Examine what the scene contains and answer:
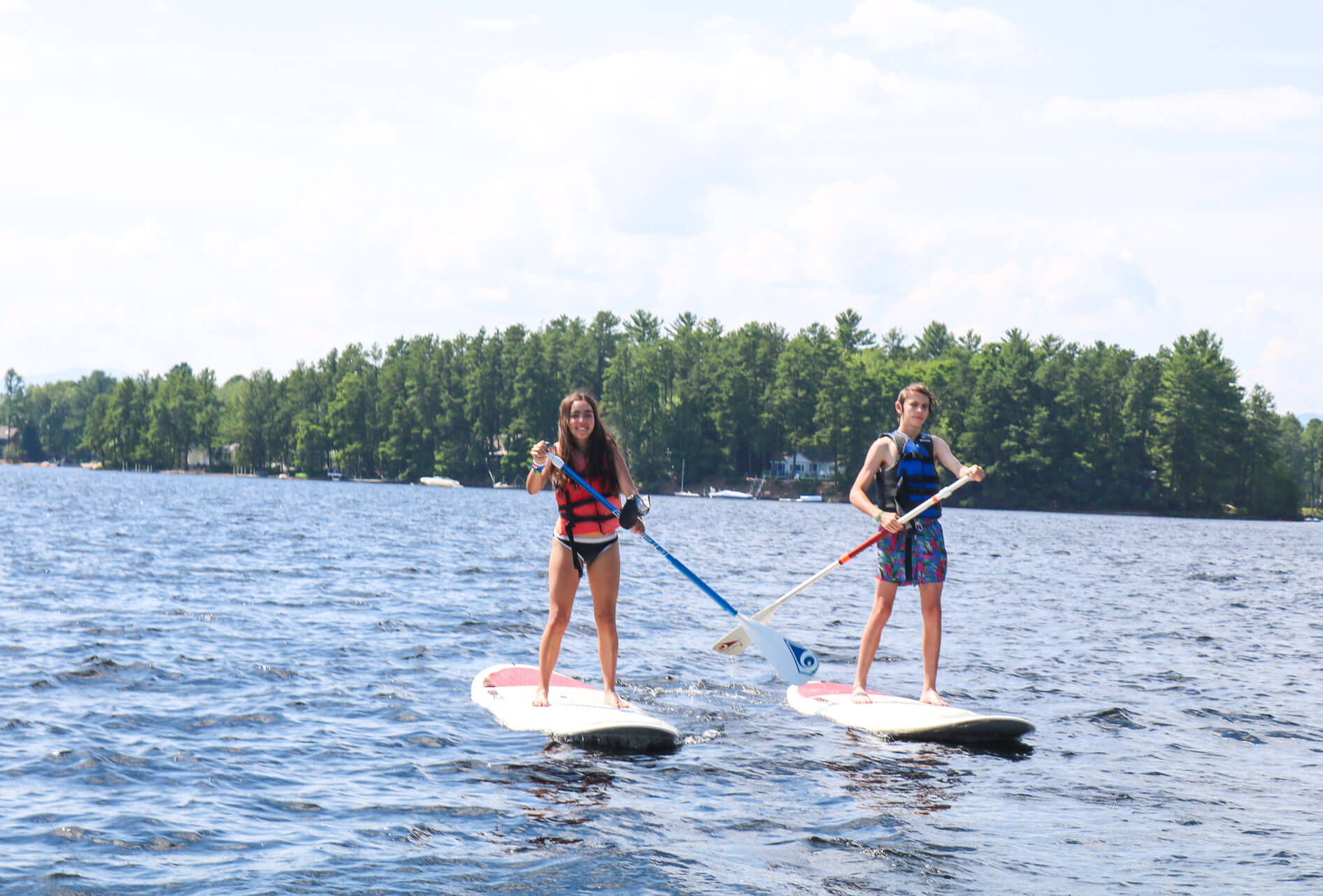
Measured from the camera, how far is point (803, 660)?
9469 millimetres

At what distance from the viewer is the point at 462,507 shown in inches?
2564

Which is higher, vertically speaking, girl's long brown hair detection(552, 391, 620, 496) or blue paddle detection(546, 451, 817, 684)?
girl's long brown hair detection(552, 391, 620, 496)

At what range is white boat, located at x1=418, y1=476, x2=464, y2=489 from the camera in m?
124

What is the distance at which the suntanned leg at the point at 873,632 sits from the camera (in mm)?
8781

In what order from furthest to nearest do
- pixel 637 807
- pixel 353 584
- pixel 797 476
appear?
pixel 797 476
pixel 353 584
pixel 637 807

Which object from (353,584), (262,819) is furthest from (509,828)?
(353,584)

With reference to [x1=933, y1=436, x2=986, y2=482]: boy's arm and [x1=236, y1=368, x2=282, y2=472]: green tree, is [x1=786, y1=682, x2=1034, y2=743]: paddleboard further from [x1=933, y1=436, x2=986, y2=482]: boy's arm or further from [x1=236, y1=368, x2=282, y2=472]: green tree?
[x1=236, y1=368, x2=282, y2=472]: green tree

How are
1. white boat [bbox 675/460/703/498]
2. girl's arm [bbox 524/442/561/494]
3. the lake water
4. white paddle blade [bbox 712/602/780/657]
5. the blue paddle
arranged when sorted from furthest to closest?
white boat [bbox 675/460/703/498] < white paddle blade [bbox 712/602/780/657] < the blue paddle < girl's arm [bbox 524/442/561/494] < the lake water

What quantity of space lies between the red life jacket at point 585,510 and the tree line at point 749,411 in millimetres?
95049

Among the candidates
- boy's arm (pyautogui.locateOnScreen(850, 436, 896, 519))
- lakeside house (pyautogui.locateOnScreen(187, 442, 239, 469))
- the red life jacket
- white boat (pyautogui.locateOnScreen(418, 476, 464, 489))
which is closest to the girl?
the red life jacket

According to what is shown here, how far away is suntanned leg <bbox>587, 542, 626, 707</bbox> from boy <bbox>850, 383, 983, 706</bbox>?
1932mm

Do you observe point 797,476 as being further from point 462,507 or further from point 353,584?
point 353,584

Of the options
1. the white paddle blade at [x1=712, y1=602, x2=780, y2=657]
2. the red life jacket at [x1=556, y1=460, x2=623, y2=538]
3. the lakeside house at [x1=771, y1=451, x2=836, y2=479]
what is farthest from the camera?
the lakeside house at [x1=771, y1=451, x2=836, y2=479]

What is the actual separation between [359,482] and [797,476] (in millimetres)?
50852
